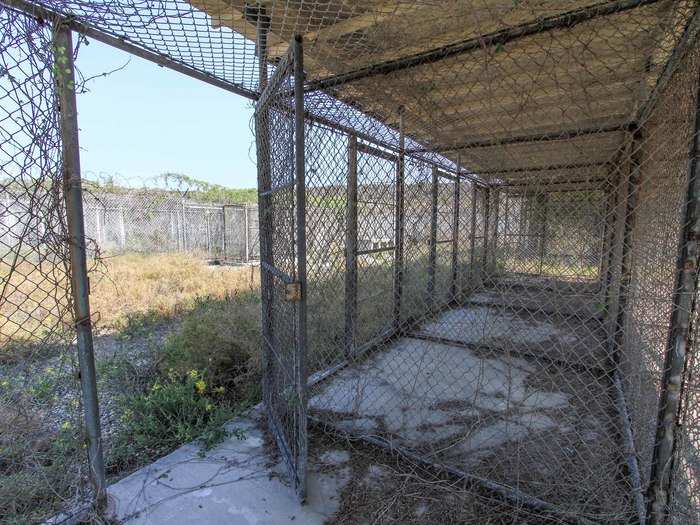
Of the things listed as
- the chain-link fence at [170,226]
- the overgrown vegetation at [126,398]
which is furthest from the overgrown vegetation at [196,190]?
the overgrown vegetation at [126,398]

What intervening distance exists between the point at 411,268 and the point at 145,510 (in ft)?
11.5

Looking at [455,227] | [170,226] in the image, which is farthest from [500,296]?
[170,226]

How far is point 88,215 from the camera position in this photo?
9.25 metres

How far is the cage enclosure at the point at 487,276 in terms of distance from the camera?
164cm

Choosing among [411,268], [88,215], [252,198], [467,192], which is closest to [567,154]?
[467,192]

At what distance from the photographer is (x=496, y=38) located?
164 centimetres

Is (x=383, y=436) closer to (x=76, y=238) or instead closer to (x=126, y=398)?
(x=126, y=398)

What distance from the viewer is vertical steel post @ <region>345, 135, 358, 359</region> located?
334cm

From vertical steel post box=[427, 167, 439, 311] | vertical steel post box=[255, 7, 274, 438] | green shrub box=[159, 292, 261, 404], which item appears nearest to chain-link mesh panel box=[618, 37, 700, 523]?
vertical steel post box=[255, 7, 274, 438]

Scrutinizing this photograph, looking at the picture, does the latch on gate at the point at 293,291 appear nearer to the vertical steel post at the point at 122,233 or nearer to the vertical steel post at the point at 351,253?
the vertical steel post at the point at 351,253

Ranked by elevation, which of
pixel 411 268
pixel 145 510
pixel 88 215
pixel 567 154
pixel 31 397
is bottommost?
pixel 145 510

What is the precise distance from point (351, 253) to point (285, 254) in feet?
4.73

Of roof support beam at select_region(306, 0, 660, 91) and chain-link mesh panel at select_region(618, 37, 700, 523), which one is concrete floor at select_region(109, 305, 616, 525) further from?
roof support beam at select_region(306, 0, 660, 91)

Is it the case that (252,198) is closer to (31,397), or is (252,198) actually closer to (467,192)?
(467,192)
